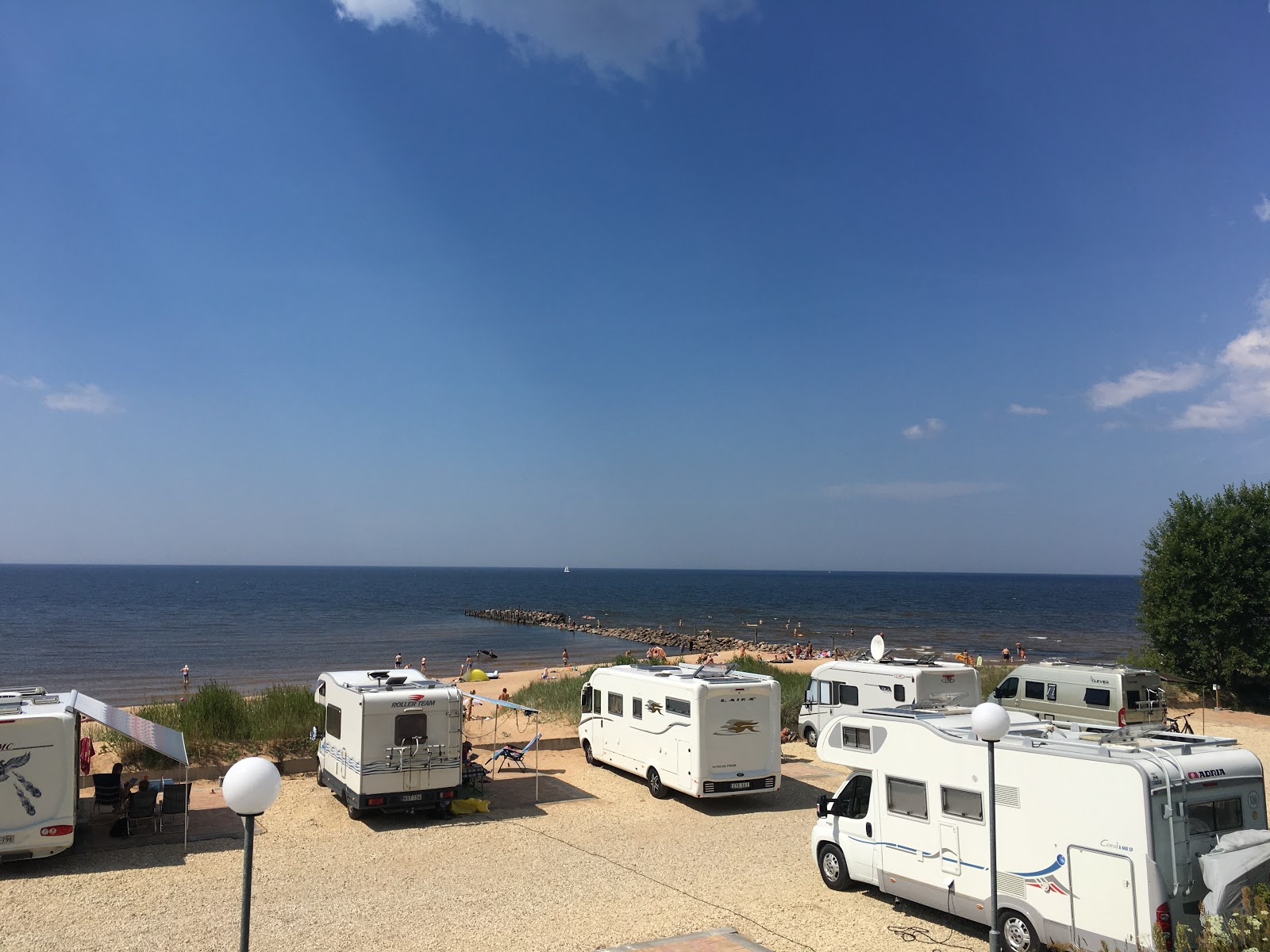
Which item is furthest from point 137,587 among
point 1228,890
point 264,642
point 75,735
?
point 1228,890

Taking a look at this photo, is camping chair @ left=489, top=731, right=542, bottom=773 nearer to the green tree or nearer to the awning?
the awning

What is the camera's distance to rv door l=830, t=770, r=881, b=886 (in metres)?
9.92

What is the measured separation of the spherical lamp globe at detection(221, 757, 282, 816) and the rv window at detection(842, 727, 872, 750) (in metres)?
6.97

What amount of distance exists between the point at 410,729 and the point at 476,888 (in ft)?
11.0

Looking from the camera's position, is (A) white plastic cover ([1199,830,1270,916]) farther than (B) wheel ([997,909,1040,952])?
No

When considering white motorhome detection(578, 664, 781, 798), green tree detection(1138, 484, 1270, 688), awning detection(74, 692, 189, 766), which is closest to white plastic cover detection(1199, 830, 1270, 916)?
white motorhome detection(578, 664, 781, 798)

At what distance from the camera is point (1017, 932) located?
830 cm

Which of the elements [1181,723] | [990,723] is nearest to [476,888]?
[990,723]

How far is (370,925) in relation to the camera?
9461mm

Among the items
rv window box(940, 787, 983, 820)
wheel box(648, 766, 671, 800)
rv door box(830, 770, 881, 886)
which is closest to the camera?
rv window box(940, 787, 983, 820)

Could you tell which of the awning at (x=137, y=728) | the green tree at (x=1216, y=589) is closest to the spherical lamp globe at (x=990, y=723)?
the awning at (x=137, y=728)

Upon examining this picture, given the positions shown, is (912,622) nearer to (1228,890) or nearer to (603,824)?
(603,824)

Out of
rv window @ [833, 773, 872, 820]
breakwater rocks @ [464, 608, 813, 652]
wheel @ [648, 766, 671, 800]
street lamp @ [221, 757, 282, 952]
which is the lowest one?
breakwater rocks @ [464, 608, 813, 652]

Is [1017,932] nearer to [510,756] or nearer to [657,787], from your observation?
[657,787]
